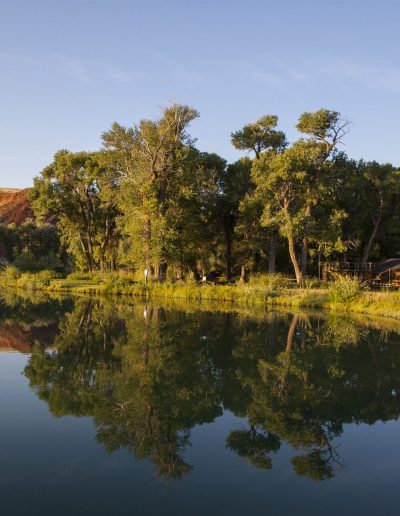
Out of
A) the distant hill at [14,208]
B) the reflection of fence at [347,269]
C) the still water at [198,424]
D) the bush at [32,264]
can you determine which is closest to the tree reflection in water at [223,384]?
the still water at [198,424]

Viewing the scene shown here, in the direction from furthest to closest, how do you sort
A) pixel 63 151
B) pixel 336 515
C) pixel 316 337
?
pixel 63 151 < pixel 316 337 < pixel 336 515

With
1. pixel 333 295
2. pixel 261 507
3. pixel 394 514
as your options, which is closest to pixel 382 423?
pixel 394 514

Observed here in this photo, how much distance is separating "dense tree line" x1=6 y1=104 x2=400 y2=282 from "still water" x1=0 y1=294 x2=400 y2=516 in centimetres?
2396

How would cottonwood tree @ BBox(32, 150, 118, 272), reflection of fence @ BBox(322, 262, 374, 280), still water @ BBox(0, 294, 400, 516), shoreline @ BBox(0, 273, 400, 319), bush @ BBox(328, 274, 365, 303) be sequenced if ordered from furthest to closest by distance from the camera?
1. cottonwood tree @ BBox(32, 150, 118, 272)
2. reflection of fence @ BBox(322, 262, 374, 280)
3. bush @ BBox(328, 274, 365, 303)
4. shoreline @ BBox(0, 273, 400, 319)
5. still water @ BBox(0, 294, 400, 516)

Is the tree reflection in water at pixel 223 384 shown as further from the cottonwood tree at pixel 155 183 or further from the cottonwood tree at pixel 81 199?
the cottonwood tree at pixel 81 199

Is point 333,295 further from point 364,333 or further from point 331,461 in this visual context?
point 331,461

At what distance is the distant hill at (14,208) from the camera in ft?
359

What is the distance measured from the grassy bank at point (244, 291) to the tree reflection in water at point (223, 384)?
23.3 feet

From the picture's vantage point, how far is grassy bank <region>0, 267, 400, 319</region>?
31.7 m

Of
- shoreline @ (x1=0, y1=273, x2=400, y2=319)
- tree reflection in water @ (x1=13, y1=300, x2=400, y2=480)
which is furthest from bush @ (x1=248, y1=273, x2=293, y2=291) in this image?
tree reflection in water @ (x1=13, y1=300, x2=400, y2=480)

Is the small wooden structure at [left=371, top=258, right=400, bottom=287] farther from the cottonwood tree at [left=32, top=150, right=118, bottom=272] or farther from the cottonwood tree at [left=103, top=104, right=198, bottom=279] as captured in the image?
the cottonwood tree at [left=32, top=150, right=118, bottom=272]

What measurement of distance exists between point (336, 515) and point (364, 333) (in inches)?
664

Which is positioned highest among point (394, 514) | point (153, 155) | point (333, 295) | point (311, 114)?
point (311, 114)

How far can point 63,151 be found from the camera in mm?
60094
